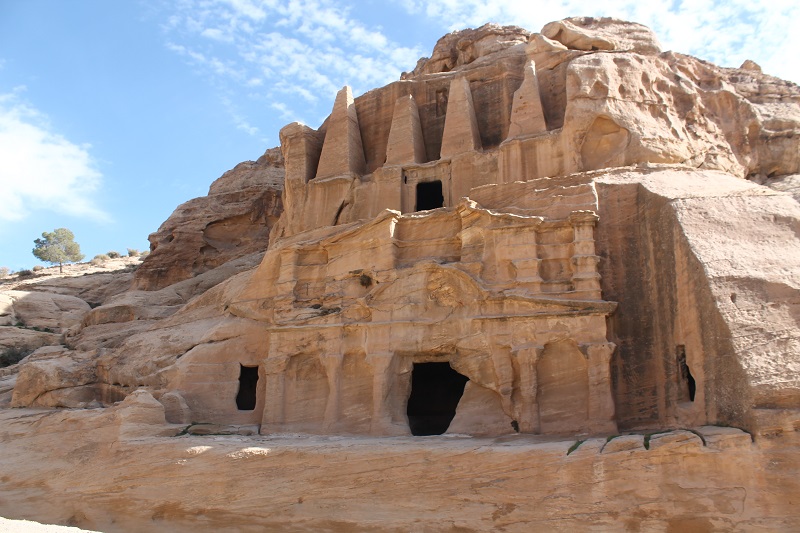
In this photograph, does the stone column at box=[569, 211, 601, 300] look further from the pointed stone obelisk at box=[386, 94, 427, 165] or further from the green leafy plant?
the green leafy plant

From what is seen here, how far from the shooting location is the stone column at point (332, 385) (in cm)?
1709

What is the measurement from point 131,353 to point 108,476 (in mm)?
5685

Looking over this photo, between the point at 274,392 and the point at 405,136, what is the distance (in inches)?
377

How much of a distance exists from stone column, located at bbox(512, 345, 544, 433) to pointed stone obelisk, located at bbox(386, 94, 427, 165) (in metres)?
9.17

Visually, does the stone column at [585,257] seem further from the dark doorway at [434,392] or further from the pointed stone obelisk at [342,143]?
the pointed stone obelisk at [342,143]

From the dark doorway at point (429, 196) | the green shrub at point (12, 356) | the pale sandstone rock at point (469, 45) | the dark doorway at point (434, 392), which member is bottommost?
the dark doorway at point (434, 392)

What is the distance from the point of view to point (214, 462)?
14453mm

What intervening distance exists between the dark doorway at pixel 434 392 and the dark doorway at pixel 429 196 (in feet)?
18.9

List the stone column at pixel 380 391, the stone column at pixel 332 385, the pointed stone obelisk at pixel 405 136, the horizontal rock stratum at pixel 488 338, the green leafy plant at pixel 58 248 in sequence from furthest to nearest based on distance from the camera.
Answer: the green leafy plant at pixel 58 248 → the pointed stone obelisk at pixel 405 136 → the stone column at pixel 332 385 → the stone column at pixel 380 391 → the horizontal rock stratum at pixel 488 338

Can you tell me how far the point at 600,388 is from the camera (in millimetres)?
14523

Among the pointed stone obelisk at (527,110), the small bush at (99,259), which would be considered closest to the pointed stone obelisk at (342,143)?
the pointed stone obelisk at (527,110)

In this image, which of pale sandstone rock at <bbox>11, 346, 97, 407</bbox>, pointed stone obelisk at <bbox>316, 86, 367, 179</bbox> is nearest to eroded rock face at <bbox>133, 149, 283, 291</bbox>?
pointed stone obelisk at <bbox>316, 86, 367, 179</bbox>

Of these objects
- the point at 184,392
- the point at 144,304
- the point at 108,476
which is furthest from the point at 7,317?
the point at 108,476

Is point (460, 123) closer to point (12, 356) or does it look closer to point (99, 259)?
point (12, 356)
